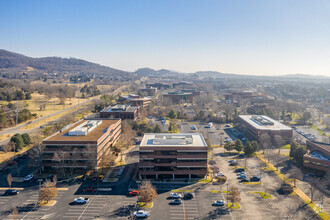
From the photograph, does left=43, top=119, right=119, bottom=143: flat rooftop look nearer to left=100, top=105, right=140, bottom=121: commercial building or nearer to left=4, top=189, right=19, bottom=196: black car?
left=4, top=189, right=19, bottom=196: black car

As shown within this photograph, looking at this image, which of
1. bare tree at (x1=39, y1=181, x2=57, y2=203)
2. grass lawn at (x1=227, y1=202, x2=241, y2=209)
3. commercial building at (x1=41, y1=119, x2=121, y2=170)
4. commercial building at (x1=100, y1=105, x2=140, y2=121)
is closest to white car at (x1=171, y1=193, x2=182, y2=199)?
grass lawn at (x1=227, y1=202, x2=241, y2=209)

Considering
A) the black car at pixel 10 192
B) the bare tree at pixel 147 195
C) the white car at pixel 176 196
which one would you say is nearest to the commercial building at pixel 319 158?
the white car at pixel 176 196

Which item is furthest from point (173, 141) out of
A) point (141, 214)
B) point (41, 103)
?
point (41, 103)

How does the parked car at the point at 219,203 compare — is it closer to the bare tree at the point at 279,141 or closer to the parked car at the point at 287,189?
the parked car at the point at 287,189

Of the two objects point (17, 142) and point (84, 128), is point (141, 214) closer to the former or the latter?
point (84, 128)

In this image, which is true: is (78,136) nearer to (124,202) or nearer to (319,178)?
(124,202)
